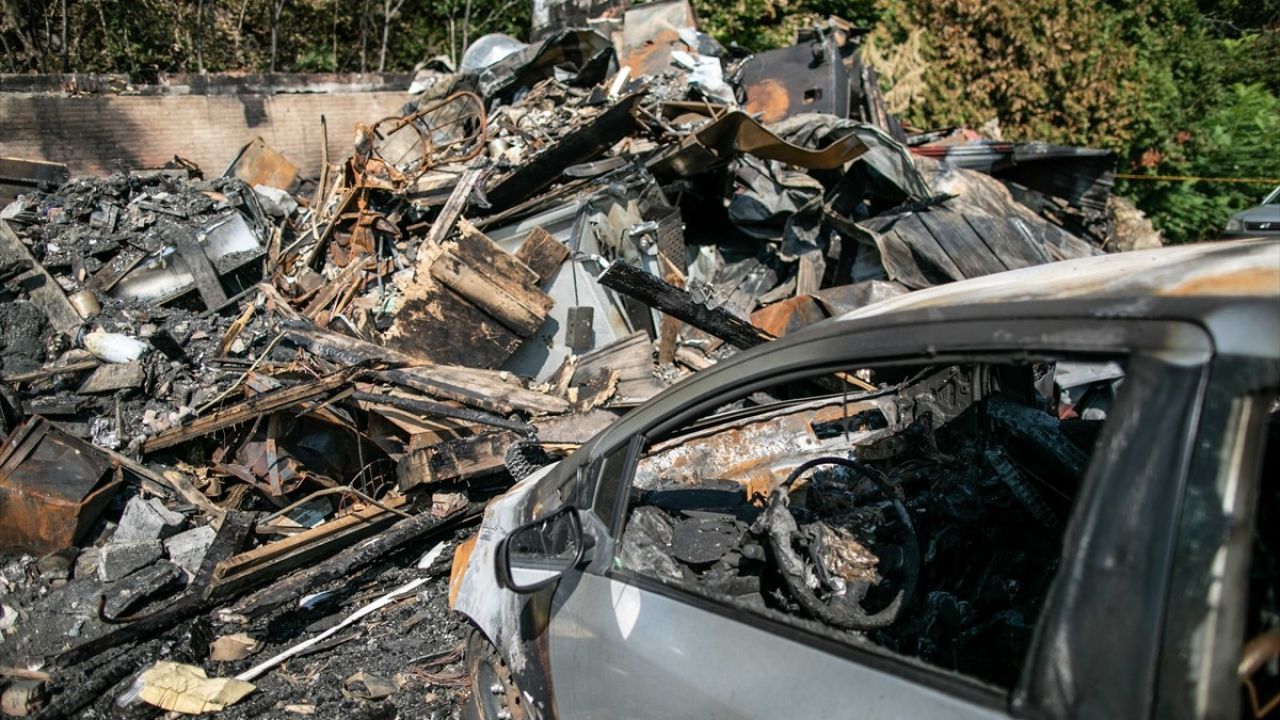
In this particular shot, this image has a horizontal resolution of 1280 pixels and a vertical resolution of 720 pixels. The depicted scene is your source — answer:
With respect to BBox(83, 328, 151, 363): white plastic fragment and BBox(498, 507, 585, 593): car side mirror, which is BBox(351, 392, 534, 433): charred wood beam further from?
BBox(498, 507, 585, 593): car side mirror

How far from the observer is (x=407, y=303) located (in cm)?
620

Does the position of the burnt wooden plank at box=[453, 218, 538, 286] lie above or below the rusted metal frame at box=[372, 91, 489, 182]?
below

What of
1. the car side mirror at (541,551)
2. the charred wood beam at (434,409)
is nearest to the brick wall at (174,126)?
the charred wood beam at (434,409)

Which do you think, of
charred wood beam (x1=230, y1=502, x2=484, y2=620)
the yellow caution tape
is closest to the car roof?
charred wood beam (x1=230, y1=502, x2=484, y2=620)

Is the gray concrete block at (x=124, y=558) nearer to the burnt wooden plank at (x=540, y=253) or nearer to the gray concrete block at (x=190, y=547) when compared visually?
the gray concrete block at (x=190, y=547)

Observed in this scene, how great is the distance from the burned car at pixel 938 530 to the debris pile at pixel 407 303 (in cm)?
25

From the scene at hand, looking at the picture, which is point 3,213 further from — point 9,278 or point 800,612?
point 800,612

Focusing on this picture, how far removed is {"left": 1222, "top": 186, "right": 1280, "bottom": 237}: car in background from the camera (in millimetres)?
8852

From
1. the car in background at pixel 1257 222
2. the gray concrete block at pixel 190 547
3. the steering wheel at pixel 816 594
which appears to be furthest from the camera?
the car in background at pixel 1257 222

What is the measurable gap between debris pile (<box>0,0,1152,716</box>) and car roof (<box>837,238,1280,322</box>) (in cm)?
92

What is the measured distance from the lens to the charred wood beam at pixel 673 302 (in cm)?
503

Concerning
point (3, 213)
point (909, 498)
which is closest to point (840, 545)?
point (909, 498)

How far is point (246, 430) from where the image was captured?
545 cm

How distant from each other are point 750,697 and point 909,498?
4.45ft
